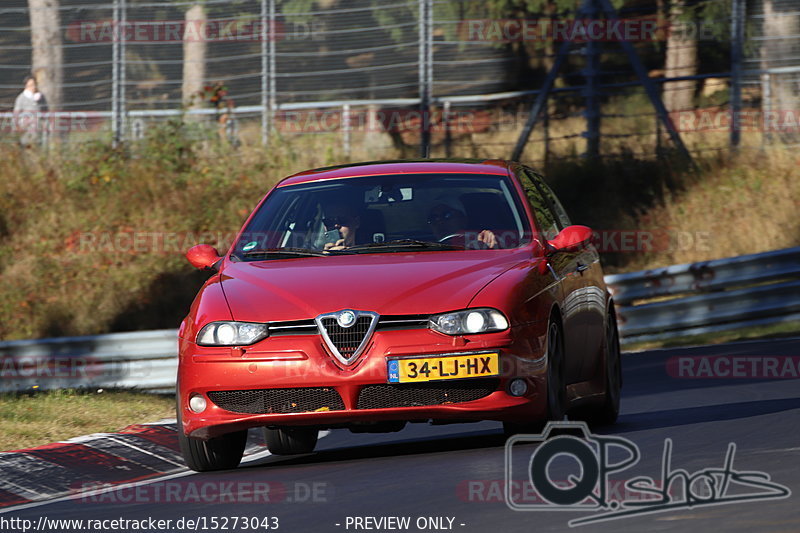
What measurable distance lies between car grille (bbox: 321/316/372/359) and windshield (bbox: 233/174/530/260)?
3.24 feet

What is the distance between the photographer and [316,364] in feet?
27.0

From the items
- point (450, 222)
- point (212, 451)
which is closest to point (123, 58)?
point (450, 222)

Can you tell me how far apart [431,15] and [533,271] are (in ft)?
51.6

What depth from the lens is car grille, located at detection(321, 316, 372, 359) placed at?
8242 millimetres

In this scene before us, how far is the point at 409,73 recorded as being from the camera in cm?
2431

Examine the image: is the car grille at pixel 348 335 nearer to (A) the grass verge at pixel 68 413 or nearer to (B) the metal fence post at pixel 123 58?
(A) the grass verge at pixel 68 413

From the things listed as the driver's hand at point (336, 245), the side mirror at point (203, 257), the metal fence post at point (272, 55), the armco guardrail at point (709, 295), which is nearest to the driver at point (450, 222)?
the driver's hand at point (336, 245)

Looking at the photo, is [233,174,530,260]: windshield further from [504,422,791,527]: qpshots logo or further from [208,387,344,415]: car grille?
[504,422,791,527]: qpshots logo

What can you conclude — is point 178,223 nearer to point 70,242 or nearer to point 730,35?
point 70,242

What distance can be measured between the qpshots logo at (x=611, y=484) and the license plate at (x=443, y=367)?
1.55ft

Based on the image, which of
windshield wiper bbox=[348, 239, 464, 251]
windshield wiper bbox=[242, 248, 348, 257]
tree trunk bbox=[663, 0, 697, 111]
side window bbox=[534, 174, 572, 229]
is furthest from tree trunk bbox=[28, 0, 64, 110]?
windshield wiper bbox=[348, 239, 464, 251]

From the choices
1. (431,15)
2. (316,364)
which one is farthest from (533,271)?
(431,15)

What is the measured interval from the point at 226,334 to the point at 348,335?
678mm

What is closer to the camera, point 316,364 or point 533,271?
point 316,364
